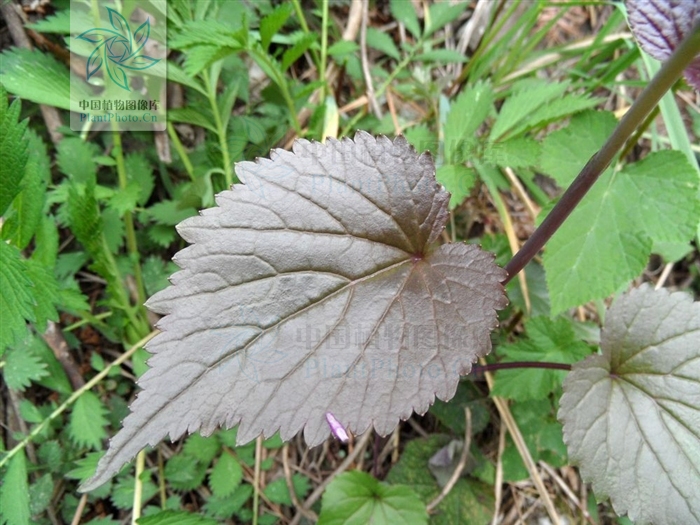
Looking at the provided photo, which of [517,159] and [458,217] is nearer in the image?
[517,159]

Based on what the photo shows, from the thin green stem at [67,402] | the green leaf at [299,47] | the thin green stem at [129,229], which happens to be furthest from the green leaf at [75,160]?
the green leaf at [299,47]

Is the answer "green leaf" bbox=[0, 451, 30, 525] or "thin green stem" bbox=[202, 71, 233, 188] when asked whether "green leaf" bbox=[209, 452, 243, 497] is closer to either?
"green leaf" bbox=[0, 451, 30, 525]

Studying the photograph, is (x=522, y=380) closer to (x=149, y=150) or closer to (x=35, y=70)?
(x=149, y=150)

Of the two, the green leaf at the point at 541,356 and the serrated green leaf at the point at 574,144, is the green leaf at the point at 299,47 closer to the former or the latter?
the serrated green leaf at the point at 574,144

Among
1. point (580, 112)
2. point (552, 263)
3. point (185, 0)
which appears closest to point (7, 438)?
point (185, 0)

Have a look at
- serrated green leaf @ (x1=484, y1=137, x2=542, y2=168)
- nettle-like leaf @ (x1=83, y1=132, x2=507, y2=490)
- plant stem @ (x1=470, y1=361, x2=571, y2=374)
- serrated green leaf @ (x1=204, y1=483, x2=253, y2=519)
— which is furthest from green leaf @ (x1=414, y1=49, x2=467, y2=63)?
serrated green leaf @ (x1=204, y1=483, x2=253, y2=519)

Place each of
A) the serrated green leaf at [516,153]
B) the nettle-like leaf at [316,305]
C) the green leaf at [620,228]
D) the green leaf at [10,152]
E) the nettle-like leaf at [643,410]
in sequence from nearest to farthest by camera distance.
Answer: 1. the nettle-like leaf at [316,305]
2. the nettle-like leaf at [643,410]
3. the green leaf at [10,152]
4. the green leaf at [620,228]
5. the serrated green leaf at [516,153]

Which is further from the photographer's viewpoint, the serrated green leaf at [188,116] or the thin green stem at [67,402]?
the serrated green leaf at [188,116]
